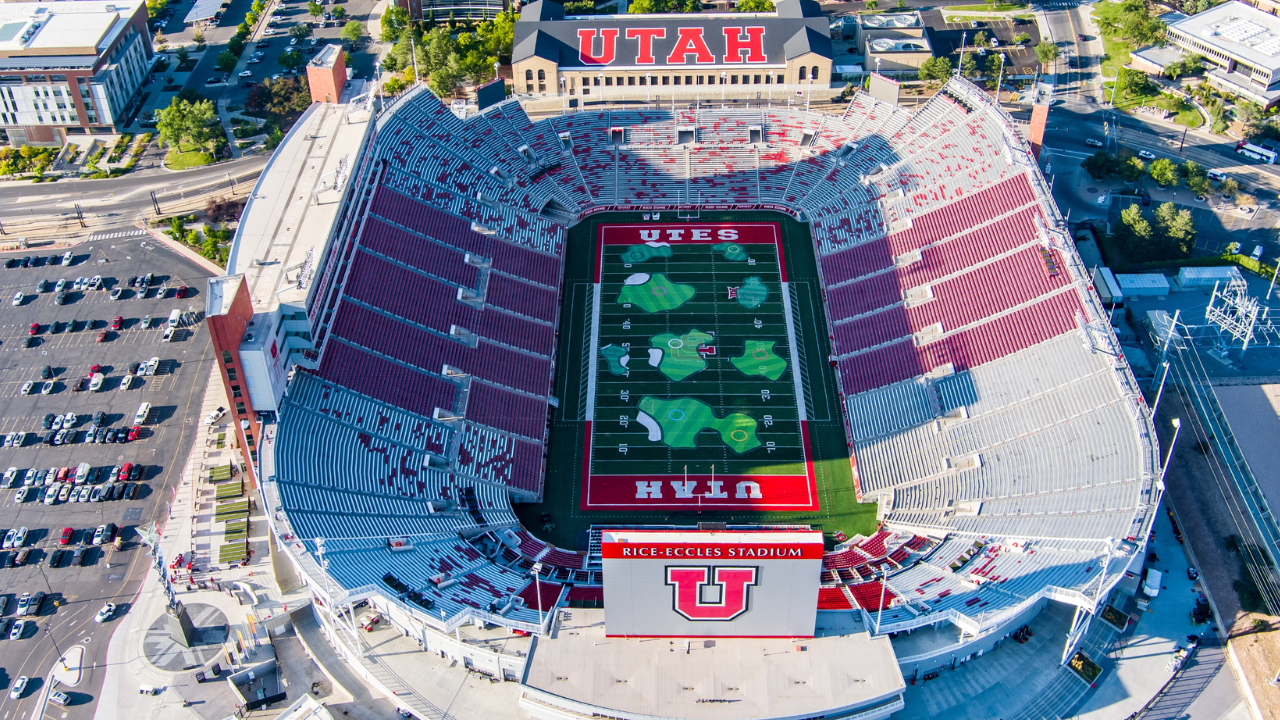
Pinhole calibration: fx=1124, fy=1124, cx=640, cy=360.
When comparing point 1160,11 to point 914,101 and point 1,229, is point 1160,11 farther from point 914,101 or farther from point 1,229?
point 1,229

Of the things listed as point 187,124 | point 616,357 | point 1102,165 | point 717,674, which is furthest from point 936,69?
point 717,674

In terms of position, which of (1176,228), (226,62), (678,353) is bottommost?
(1176,228)

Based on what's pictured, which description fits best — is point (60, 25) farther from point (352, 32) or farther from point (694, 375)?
point (694, 375)

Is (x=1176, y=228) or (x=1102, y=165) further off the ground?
(x=1102, y=165)

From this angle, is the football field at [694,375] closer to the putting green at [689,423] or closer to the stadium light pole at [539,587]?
the putting green at [689,423]

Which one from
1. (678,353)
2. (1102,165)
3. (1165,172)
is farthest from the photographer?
(1102,165)

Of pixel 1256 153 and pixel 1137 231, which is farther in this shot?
pixel 1256 153

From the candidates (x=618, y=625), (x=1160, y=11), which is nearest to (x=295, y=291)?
(x=618, y=625)
